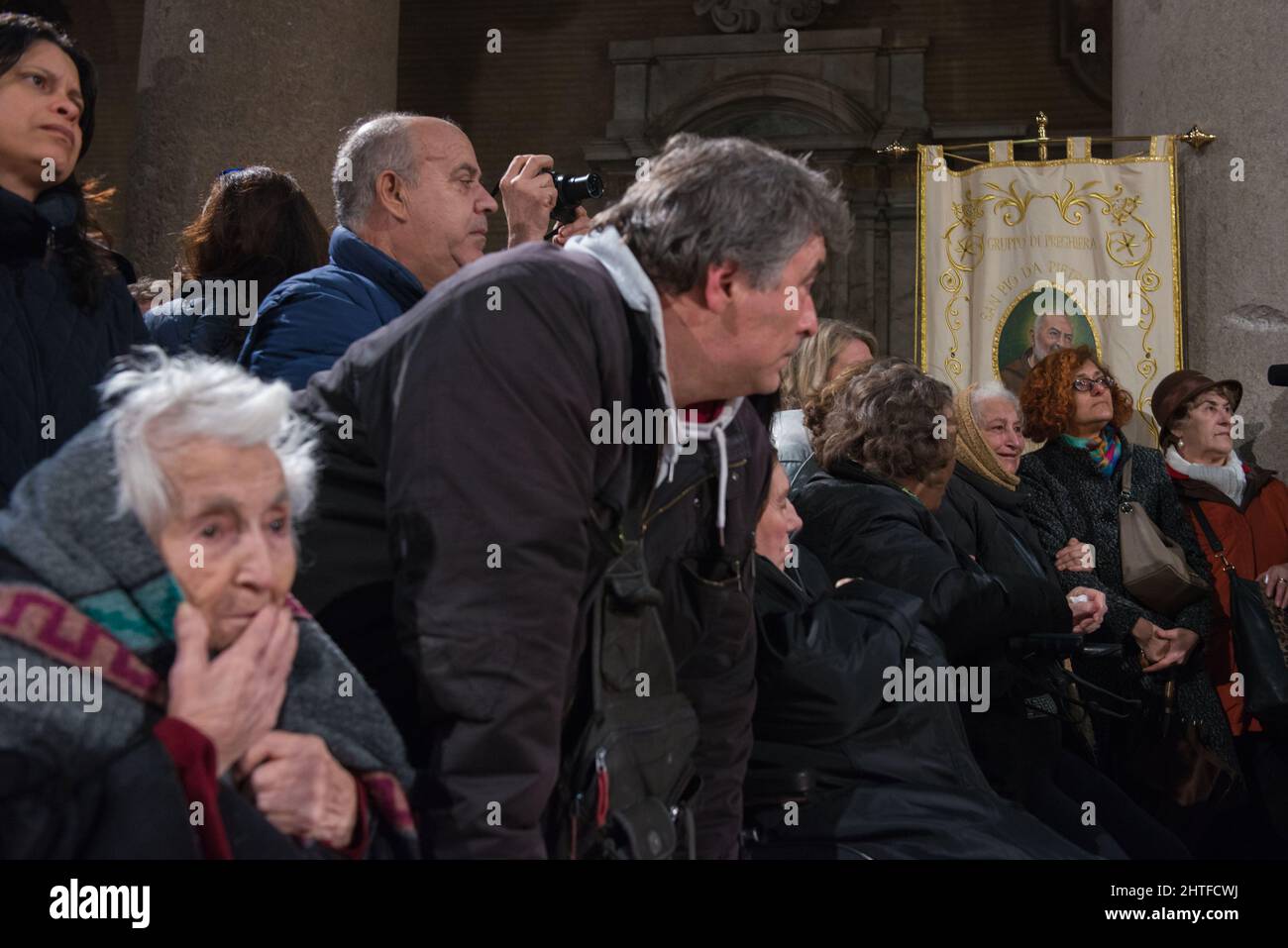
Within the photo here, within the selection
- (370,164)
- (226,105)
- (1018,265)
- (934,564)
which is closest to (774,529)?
(934,564)

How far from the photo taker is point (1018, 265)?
6793 millimetres

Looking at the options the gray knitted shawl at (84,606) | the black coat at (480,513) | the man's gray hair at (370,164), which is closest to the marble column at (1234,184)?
the man's gray hair at (370,164)

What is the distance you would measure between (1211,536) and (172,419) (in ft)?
13.3

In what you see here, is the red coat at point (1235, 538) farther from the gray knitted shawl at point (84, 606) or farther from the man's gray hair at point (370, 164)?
the gray knitted shawl at point (84, 606)

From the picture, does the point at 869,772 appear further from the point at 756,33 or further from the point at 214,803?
the point at 756,33

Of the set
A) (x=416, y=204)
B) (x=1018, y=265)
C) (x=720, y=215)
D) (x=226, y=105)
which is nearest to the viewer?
(x=720, y=215)

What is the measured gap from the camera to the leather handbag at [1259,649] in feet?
14.9

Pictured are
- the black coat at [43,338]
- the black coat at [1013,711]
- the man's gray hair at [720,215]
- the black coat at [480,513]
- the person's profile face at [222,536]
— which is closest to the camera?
the person's profile face at [222,536]

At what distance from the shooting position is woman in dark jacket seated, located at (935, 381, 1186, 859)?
11.2 ft

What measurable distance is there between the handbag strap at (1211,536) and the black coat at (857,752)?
224 centimetres

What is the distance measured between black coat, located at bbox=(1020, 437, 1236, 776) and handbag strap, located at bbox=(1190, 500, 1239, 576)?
7cm

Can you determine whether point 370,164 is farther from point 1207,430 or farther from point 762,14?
point 762,14

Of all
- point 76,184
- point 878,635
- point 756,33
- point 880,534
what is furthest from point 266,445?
point 756,33

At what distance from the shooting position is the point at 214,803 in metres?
1.50
